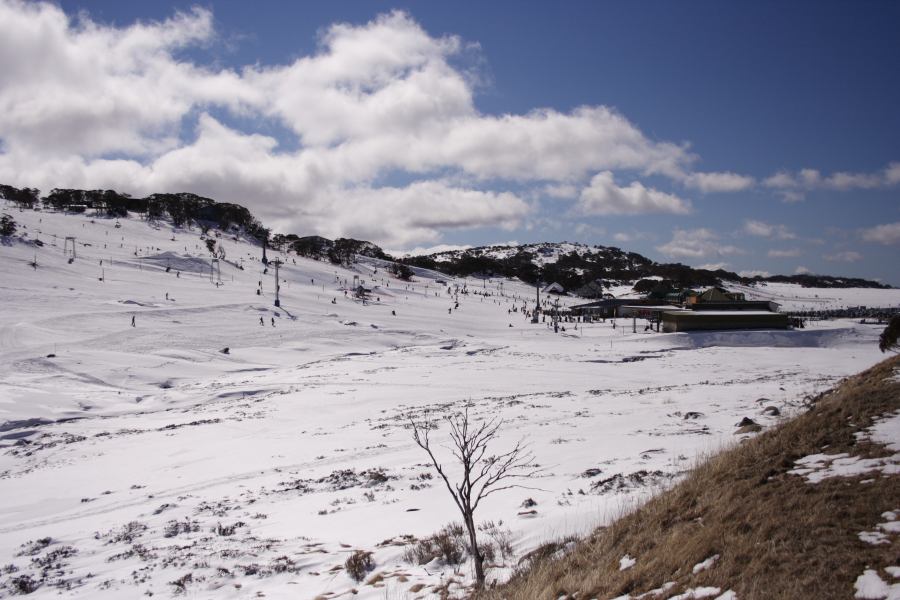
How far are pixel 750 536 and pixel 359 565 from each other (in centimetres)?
485

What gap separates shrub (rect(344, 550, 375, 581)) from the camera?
7109 mm

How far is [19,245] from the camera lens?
2509 inches

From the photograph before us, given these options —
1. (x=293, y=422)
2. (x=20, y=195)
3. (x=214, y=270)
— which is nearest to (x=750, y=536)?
(x=293, y=422)

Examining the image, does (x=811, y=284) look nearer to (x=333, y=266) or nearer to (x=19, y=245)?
(x=333, y=266)

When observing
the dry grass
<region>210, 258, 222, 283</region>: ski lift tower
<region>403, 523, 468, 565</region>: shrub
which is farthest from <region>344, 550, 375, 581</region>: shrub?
<region>210, 258, 222, 283</region>: ski lift tower

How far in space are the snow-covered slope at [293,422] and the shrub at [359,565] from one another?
→ 10 centimetres

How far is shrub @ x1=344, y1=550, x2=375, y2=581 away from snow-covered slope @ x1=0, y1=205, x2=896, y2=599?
102mm

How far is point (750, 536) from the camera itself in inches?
203

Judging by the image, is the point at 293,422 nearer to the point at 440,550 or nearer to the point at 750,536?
the point at 440,550

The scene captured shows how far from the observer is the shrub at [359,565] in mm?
7109

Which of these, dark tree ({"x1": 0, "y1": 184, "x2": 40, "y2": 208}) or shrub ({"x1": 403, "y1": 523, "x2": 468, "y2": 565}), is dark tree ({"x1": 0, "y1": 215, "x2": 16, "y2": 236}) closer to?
dark tree ({"x1": 0, "y1": 184, "x2": 40, "y2": 208})

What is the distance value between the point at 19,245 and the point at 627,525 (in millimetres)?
79132

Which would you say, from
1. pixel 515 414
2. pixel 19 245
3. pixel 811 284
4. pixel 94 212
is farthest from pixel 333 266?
pixel 811 284

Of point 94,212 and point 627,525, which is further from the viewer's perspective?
point 94,212
